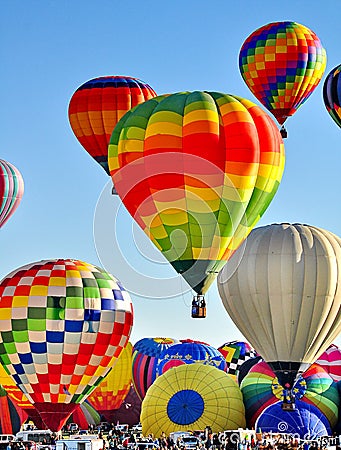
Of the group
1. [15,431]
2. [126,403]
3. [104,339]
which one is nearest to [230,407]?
[104,339]

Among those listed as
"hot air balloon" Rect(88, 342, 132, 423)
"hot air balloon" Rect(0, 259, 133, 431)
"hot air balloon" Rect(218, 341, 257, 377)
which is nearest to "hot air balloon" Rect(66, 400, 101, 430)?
"hot air balloon" Rect(88, 342, 132, 423)

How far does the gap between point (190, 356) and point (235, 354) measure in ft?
8.18

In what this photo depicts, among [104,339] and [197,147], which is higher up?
[197,147]

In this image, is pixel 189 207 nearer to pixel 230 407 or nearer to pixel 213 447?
pixel 213 447

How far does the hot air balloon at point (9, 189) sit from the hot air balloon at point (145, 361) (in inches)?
180

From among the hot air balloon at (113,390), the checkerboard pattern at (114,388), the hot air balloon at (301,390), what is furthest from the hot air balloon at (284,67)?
the hot air balloon at (113,390)

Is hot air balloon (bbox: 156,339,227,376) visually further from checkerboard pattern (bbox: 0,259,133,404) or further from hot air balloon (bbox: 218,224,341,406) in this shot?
checkerboard pattern (bbox: 0,259,133,404)

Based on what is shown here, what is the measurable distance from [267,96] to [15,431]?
347 inches

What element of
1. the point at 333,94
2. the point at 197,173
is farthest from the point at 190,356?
the point at 197,173

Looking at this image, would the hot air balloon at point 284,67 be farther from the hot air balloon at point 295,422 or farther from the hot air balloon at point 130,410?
the hot air balloon at point 130,410

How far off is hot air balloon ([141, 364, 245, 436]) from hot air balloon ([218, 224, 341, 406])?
168 cm

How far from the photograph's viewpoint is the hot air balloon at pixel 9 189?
2855 centimetres

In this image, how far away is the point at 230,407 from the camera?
76.2 feet

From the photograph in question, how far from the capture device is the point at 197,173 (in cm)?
1920
